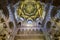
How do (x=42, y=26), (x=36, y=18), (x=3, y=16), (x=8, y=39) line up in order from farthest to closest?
(x=36, y=18), (x=42, y=26), (x=3, y=16), (x=8, y=39)

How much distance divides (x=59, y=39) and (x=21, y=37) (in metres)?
1.21

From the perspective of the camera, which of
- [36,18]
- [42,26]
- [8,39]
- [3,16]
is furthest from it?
[36,18]

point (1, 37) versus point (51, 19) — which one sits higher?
point (51, 19)

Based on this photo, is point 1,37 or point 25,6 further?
point 25,6

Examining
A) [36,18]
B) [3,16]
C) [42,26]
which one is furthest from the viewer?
[36,18]

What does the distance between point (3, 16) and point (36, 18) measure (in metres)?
1.39

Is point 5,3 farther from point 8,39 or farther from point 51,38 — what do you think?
point 51,38

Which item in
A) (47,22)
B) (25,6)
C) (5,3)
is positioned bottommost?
(47,22)

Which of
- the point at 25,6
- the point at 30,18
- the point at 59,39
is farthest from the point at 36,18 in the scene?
the point at 59,39

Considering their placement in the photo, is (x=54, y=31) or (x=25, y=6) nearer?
(x=54, y=31)

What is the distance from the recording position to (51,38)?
169 inches

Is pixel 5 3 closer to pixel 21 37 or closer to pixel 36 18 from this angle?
pixel 21 37

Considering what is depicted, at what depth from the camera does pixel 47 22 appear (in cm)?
484

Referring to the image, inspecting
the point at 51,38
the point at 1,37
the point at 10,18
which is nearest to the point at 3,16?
the point at 10,18
